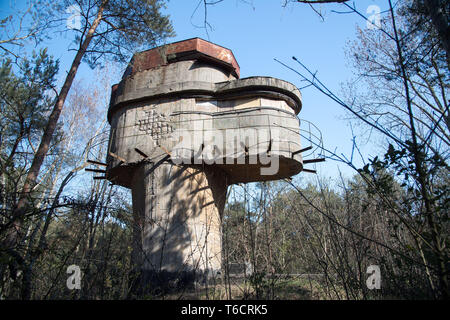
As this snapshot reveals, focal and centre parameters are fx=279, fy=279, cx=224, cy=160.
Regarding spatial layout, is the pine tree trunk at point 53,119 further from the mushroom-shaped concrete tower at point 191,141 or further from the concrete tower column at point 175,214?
the concrete tower column at point 175,214

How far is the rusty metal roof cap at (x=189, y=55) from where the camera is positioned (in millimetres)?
9445

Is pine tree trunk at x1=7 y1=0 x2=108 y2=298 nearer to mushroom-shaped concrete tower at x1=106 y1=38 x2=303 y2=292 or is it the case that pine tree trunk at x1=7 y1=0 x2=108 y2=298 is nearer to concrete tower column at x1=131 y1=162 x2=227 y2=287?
mushroom-shaped concrete tower at x1=106 y1=38 x2=303 y2=292

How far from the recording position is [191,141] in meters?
8.67

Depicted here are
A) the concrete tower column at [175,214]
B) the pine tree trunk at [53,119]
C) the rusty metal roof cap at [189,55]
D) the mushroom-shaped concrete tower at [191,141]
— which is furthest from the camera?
the rusty metal roof cap at [189,55]

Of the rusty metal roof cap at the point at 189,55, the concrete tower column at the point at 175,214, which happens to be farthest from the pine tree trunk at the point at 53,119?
the concrete tower column at the point at 175,214

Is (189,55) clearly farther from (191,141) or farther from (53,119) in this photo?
(53,119)

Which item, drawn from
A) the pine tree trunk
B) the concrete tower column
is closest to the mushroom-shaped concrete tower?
the concrete tower column

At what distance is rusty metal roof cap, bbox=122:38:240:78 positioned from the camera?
372 inches

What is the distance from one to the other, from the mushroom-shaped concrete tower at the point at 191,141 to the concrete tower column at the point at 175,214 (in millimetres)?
29

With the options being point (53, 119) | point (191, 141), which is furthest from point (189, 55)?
point (53, 119)

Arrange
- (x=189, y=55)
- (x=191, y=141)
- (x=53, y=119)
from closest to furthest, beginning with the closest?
(x=53, y=119) → (x=191, y=141) → (x=189, y=55)

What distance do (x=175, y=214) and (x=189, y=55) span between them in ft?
17.5

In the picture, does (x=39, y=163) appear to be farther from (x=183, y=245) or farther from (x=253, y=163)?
(x=253, y=163)
